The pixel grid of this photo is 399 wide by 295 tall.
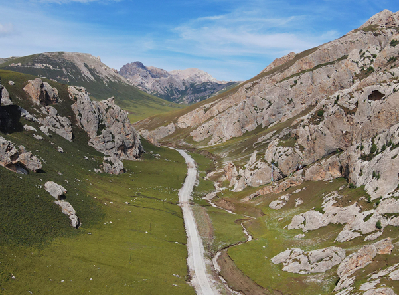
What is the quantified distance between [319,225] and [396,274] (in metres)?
27.9

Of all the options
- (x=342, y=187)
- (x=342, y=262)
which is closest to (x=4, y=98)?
(x=342, y=187)

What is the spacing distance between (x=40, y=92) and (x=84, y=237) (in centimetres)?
8936

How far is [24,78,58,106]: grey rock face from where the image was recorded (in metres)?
124

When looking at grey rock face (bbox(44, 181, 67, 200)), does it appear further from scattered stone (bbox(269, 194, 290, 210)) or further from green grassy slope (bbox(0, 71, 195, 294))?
scattered stone (bbox(269, 194, 290, 210))

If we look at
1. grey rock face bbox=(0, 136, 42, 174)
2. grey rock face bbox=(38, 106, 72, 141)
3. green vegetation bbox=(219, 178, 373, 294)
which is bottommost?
green vegetation bbox=(219, 178, 373, 294)

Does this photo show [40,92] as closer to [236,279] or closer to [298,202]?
[298,202]

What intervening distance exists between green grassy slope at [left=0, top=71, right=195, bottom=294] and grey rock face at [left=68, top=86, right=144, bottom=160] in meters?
34.5

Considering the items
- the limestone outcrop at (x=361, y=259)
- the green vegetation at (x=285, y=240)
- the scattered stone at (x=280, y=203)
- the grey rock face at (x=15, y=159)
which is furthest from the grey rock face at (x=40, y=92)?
the limestone outcrop at (x=361, y=259)

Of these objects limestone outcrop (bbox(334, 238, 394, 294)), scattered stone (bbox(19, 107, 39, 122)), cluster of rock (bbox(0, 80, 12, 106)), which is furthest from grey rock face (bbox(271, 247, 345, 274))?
cluster of rock (bbox(0, 80, 12, 106))

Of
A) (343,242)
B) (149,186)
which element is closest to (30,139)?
(149,186)

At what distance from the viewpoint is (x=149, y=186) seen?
12231 centimetres

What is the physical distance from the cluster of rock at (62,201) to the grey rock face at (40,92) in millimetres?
68466

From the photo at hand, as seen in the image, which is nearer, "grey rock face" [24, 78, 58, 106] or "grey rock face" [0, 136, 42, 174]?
"grey rock face" [0, 136, 42, 174]

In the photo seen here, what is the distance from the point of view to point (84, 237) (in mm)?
61156
